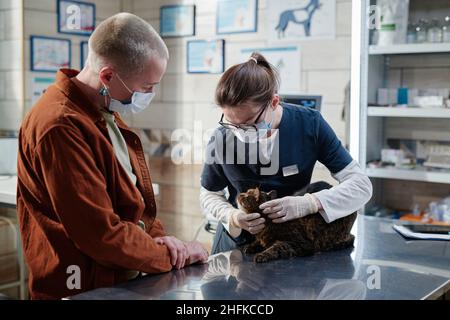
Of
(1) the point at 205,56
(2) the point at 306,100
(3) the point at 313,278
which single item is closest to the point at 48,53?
(1) the point at 205,56

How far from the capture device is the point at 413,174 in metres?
2.83

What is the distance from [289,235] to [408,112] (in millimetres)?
1397

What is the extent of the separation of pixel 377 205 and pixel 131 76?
204 centimetres

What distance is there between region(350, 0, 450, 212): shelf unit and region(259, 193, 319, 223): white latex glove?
4.13ft

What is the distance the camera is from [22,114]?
11.8 ft

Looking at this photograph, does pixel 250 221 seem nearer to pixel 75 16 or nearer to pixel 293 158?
pixel 293 158

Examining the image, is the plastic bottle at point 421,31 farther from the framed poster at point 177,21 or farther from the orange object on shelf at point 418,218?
the framed poster at point 177,21

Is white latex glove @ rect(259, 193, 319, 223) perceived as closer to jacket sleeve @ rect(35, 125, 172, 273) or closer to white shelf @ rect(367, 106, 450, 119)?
jacket sleeve @ rect(35, 125, 172, 273)

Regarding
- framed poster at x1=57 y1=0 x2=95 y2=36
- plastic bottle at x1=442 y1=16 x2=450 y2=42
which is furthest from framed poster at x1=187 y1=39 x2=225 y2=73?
plastic bottle at x1=442 y1=16 x2=450 y2=42

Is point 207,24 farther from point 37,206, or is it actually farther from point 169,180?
point 37,206

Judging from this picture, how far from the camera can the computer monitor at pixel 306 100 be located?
2.79m

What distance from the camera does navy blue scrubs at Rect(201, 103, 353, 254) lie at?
72.5 inches

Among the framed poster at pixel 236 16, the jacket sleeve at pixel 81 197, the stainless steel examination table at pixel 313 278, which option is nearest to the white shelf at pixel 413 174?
the stainless steel examination table at pixel 313 278
